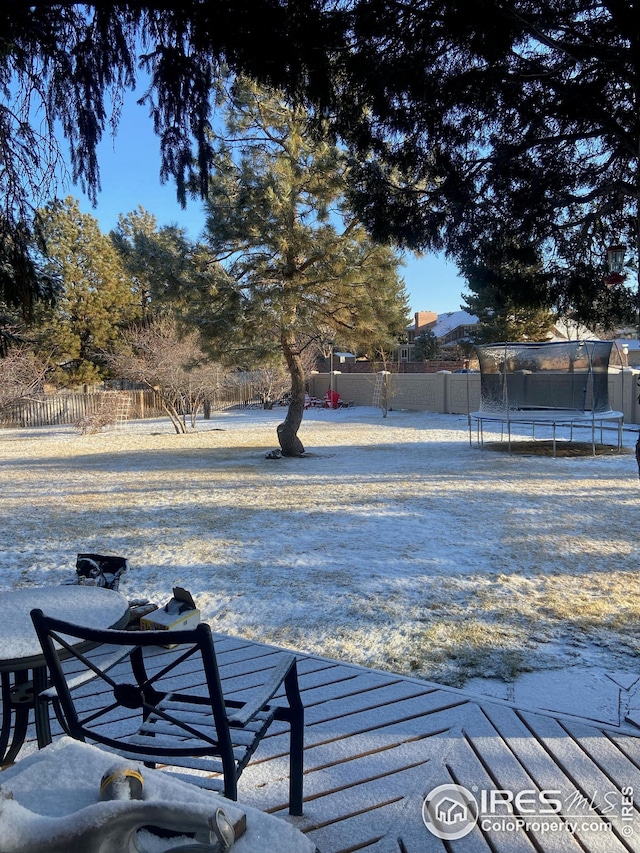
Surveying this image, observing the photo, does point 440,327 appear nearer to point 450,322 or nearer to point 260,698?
point 450,322

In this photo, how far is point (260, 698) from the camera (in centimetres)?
174

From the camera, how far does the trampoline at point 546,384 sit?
12250mm

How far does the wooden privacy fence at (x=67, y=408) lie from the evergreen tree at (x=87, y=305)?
2.30 meters

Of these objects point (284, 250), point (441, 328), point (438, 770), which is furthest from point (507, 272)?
point (441, 328)

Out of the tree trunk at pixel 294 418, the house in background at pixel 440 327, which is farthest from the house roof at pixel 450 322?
the tree trunk at pixel 294 418

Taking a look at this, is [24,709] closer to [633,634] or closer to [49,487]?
[633,634]

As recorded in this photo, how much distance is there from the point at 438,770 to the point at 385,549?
338 centimetres

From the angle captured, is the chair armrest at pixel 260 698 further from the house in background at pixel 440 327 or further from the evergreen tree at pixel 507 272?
the house in background at pixel 440 327

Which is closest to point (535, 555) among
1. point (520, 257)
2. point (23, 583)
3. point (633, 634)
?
point (633, 634)

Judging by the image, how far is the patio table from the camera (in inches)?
76.2

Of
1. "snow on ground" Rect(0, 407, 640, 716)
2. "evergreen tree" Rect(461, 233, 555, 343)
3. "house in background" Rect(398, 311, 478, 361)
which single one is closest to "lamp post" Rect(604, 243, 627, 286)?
"evergreen tree" Rect(461, 233, 555, 343)

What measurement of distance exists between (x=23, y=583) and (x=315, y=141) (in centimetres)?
388

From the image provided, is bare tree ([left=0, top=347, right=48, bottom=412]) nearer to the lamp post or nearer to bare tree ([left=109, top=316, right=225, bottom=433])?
bare tree ([left=109, top=316, right=225, bottom=433])

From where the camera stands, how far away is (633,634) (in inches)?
138
